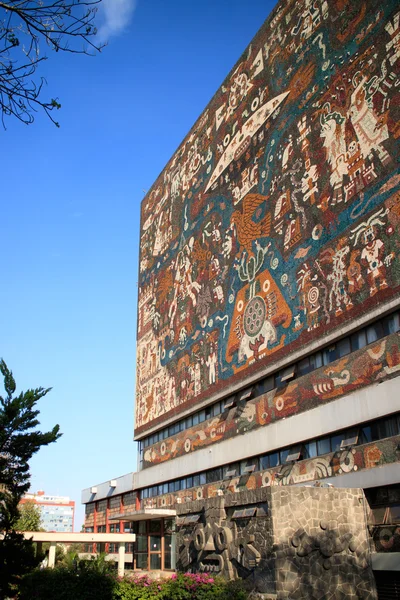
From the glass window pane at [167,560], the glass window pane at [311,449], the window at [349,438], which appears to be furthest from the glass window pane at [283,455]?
the glass window pane at [167,560]

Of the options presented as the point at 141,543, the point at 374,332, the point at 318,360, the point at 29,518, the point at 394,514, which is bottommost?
the point at 141,543

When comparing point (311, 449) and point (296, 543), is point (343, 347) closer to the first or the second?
point (311, 449)

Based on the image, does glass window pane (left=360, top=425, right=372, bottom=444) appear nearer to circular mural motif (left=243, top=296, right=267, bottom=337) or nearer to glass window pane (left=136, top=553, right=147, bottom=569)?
circular mural motif (left=243, top=296, right=267, bottom=337)

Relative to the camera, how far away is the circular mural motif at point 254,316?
19.4 metres

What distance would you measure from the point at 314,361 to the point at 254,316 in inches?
134

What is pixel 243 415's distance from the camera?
799 inches

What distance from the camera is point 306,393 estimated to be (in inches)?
668

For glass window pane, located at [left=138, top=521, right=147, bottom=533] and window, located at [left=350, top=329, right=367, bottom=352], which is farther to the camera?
glass window pane, located at [left=138, top=521, right=147, bottom=533]

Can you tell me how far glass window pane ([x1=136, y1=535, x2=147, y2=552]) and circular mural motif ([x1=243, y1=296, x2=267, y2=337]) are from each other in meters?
8.33

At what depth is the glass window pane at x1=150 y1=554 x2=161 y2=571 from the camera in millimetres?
19781

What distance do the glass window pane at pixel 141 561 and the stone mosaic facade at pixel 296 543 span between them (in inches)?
281

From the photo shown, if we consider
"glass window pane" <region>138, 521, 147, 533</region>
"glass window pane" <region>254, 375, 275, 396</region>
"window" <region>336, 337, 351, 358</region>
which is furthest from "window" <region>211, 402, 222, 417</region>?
"window" <region>336, 337, 351, 358</region>

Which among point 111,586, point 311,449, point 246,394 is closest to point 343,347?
point 311,449

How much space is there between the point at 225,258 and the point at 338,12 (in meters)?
9.06
